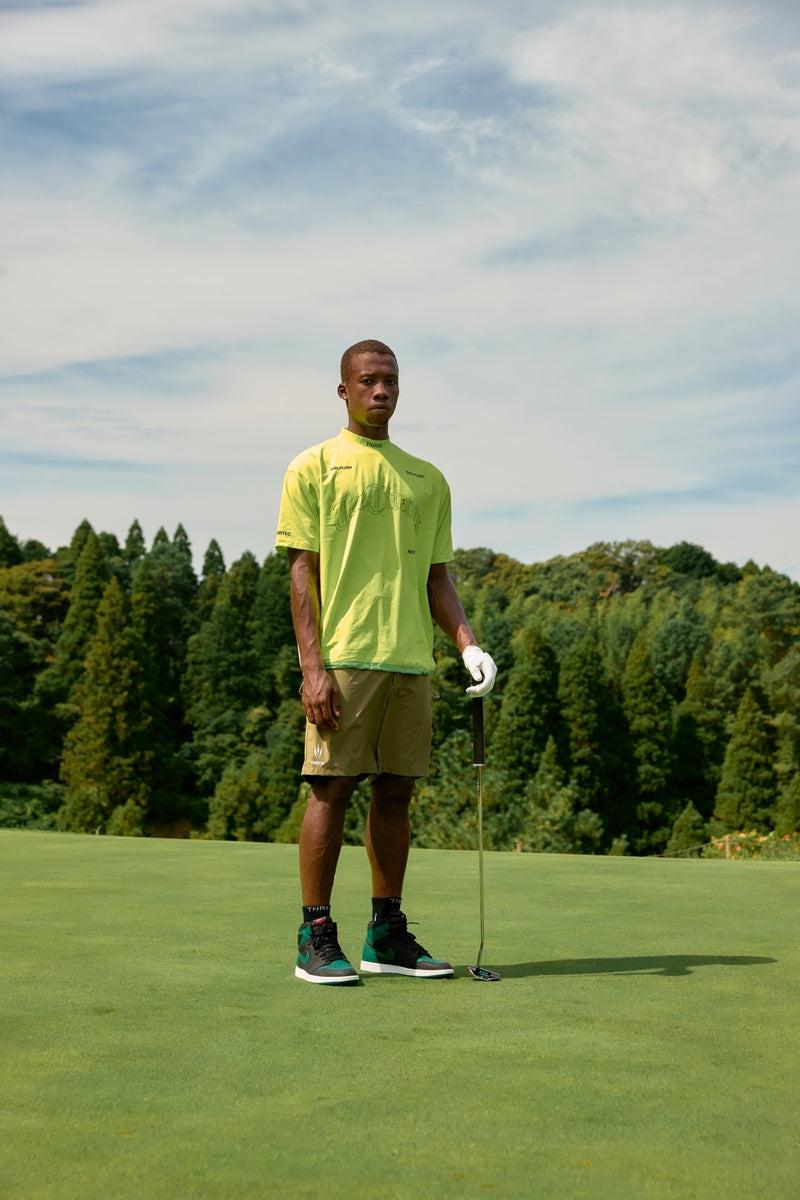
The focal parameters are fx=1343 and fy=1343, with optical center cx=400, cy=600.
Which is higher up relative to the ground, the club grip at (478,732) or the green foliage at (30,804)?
the club grip at (478,732)

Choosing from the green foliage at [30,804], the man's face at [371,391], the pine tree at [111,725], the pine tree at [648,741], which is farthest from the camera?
the pine tree at [111,725]

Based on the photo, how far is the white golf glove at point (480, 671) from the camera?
4.13 metres

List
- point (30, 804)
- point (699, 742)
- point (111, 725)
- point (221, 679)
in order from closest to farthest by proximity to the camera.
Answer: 1. point (30, 804)
2. point (111, 725)
3. point (699, 742)
4. point (221, 679)

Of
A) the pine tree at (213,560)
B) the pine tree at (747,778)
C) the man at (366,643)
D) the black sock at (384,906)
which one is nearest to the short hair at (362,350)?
the man at (366,643)

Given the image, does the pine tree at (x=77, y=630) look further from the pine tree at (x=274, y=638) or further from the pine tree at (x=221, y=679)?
the pine tree at (x=274, y=638)

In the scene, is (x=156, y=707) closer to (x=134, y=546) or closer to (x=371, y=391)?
(x=134, y=546)

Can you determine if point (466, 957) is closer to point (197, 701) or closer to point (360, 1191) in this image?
point (360, 1191)

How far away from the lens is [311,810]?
432 cm

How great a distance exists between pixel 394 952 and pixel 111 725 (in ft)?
207

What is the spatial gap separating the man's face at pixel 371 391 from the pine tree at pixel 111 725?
59529mm

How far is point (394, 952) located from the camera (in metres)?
4.24

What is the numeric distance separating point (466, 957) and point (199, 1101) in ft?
6.65

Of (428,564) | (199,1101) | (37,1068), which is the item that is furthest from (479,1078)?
(428,564)


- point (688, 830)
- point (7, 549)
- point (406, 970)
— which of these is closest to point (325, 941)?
point (406, 970)
